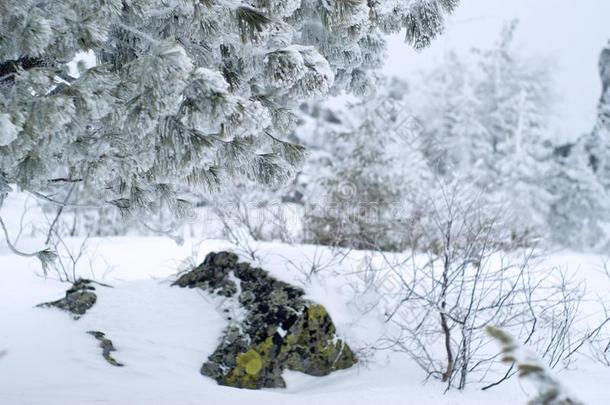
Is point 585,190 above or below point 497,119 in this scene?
below

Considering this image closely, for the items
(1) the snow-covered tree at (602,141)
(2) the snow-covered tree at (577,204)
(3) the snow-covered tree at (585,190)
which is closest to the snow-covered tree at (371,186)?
(2) the snow-covered tree at (577,204)

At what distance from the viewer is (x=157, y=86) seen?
2.81 m

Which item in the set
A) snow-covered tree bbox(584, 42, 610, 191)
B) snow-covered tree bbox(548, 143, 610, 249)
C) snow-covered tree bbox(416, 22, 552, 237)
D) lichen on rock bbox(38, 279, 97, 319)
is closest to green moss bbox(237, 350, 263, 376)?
lichen on rock bbox(38, 279, 97, 319)

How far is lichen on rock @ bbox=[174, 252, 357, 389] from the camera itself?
5.39m

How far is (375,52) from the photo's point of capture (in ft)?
16.1

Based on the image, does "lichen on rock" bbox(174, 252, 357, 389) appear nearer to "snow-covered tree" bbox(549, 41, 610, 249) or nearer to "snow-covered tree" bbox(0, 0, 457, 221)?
"snow-covered tree" bbox(0, 0, 457, 221)

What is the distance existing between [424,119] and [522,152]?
7804 mm

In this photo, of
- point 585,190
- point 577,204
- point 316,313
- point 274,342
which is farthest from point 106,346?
point 585,190

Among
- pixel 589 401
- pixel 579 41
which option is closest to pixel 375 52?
pixel 589 401

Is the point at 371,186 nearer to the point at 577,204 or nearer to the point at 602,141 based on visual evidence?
the point at 577,204

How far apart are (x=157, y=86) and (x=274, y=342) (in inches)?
140

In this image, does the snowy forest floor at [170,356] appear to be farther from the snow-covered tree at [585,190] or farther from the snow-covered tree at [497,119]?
the snow-covered tree at [585,190]

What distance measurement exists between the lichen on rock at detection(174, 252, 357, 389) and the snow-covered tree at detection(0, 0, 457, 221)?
83.9 inches

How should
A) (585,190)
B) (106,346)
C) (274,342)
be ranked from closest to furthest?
(106,346) → (274,342) → (585,190)
